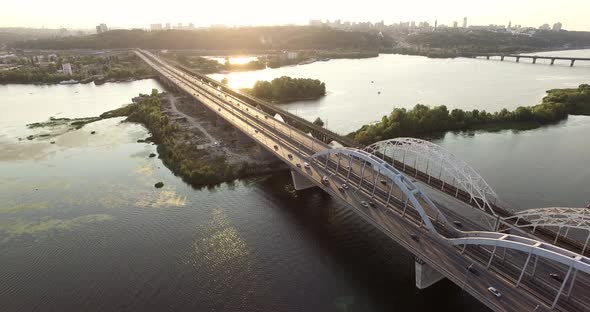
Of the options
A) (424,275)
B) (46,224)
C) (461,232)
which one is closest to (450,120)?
(461,232)

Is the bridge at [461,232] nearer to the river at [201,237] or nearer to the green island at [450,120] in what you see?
the river at [201,237]

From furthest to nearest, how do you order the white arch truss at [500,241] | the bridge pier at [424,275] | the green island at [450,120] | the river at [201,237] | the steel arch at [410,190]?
the green island at [450,120] < the river at [201,237] < the steel arch at [410,190] < the bridge pier at [424,275] < the white arch truss at [500,241]

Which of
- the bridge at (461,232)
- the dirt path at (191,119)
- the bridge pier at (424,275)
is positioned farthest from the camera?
the dirt path at (191,119)

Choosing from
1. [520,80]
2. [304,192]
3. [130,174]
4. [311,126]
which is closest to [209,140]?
[130,174]

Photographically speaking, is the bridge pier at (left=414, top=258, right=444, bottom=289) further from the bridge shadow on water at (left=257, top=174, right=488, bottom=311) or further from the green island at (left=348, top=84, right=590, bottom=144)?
the green island at (left=348, top=84, right=590, bottom=144)

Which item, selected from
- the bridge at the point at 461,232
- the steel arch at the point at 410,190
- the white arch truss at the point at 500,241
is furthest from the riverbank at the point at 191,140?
the steel arch at the point at 410,190


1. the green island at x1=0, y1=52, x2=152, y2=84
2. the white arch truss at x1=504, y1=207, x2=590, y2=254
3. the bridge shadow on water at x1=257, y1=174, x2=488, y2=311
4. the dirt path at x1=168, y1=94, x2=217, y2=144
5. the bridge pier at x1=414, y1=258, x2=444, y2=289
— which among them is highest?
the green island at x1=0, y1=52, x2=152, y2=84

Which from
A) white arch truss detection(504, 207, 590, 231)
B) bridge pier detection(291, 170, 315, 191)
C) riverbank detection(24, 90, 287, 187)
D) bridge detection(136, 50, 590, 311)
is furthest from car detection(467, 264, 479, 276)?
riverbank detection(24, 90, 287, 187)
